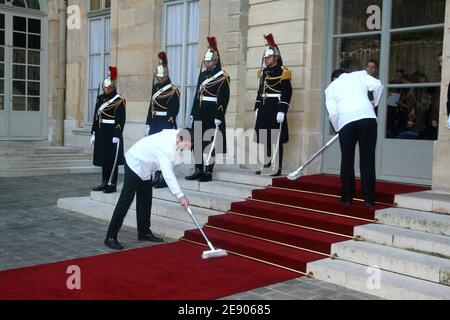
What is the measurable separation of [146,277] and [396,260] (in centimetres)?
230

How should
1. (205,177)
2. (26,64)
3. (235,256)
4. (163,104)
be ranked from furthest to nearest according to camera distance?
1. (26,64)
2. (163,104)
3. (205,177)
4. (235,256)

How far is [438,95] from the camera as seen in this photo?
23.8 ft

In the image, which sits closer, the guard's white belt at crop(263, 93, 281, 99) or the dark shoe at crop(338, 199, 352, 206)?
the dark shoe at crop(338, 199, 352, 206)

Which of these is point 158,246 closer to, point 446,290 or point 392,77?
point 446,290

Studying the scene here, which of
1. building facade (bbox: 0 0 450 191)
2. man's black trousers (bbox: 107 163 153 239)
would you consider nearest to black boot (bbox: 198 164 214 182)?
building facade (bbox: 0 0 450 191)

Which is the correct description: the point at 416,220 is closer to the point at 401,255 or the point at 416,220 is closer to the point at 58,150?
the point at 401,255

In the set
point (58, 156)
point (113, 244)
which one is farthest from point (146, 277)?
point (58, 156)

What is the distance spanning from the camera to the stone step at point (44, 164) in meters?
12.8

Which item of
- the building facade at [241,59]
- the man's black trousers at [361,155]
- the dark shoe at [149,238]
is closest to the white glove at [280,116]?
the building facade at [241,59]

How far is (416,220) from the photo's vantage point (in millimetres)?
5738

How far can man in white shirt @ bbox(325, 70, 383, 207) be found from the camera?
20.4 ft

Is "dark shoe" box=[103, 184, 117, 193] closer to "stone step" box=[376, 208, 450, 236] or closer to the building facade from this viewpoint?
the building facade

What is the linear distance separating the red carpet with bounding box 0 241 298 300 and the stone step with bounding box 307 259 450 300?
12.8 inches

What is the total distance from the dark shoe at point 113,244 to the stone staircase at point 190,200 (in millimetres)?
833
